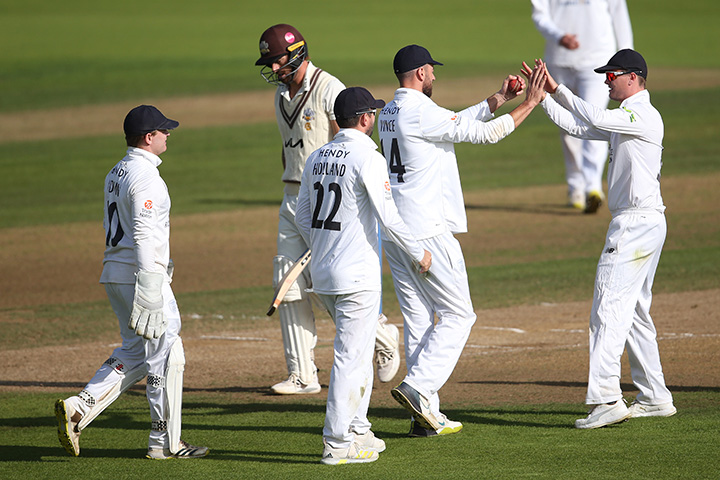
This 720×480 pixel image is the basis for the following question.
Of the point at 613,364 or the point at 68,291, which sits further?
the point at 68,291

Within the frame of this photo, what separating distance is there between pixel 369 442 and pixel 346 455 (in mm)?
284

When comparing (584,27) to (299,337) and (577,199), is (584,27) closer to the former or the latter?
(577,199)

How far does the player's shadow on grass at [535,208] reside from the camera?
688 inches

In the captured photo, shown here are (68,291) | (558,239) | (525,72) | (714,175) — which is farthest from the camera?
(714,175)

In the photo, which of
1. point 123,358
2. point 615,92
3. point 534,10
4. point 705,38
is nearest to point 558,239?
point 534,10

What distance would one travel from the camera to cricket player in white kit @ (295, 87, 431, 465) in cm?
690

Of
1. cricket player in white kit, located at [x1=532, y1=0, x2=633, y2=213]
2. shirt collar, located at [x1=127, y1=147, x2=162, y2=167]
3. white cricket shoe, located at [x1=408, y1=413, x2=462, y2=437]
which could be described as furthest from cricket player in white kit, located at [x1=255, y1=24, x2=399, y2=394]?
cricket player in white kit, located at [x1=532, y1=0, x2=633, y2=213]

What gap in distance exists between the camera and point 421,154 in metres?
7.78

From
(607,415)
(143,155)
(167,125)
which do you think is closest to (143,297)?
(143,155)

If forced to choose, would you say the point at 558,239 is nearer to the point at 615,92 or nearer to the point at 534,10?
the point at 534,10

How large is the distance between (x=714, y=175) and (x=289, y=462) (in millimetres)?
14817

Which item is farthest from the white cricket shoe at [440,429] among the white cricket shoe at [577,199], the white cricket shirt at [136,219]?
the white cricket shoe at [577,199]

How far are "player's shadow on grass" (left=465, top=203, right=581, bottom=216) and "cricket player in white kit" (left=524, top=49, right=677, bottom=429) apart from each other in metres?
9.52

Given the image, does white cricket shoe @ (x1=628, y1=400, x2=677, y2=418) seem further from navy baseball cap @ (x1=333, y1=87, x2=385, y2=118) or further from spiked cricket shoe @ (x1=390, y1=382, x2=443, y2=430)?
navy baseball cap @ (x1=333, y1=87, x2=385, y2=118)
